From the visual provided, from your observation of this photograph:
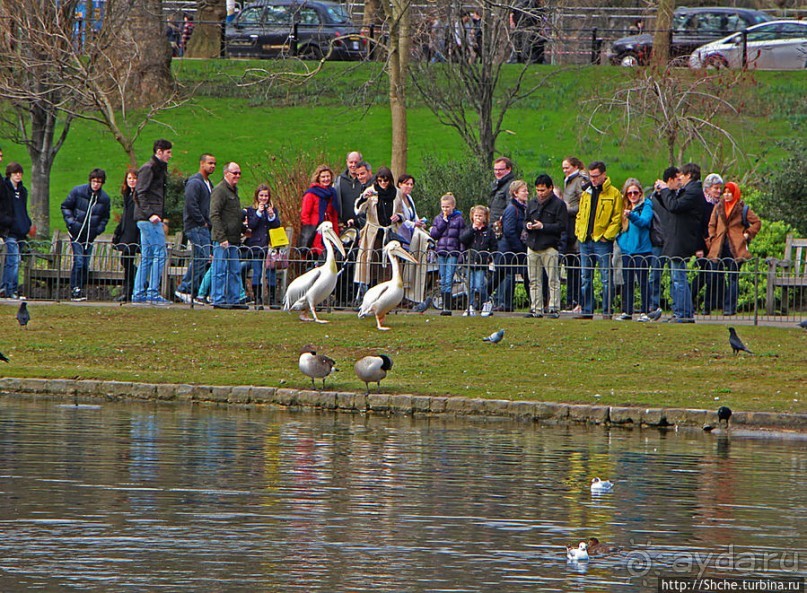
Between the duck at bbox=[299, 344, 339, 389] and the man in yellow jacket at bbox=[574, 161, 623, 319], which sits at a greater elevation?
the man in yellow jacket at bbox=[574, 161, 623, 319]

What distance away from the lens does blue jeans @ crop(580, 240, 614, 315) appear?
21.7 m

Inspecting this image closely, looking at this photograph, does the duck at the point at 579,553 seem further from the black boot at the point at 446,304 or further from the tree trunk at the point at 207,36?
the tree trunk at the point at 207,36

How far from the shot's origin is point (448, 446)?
47.9 ft

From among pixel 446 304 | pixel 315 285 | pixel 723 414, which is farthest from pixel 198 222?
pixel 723 414

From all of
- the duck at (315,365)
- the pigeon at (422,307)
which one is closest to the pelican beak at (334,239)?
the pigeon at (422,307)

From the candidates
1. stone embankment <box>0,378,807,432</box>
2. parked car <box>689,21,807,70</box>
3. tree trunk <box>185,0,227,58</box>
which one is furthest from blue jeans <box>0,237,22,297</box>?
tree trunk <box>185,0,227,58</box>

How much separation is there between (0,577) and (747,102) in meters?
41.6

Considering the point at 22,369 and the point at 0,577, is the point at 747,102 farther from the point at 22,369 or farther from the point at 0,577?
the point at 0,577

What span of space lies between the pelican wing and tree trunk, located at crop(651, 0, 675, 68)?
88.6 feet

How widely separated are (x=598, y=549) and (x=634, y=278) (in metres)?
12.5

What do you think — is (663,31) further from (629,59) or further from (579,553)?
(579,553)

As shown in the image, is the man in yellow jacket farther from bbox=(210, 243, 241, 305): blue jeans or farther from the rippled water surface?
the rippled water surface

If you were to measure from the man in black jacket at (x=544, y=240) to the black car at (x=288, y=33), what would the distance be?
1123 inches

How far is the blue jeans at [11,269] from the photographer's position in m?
23.8
